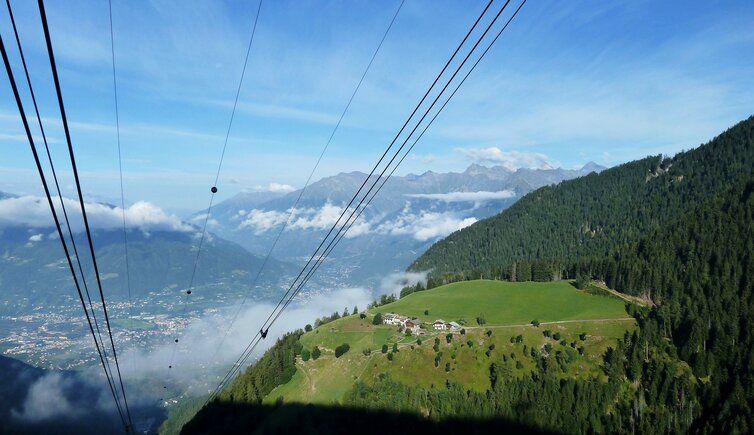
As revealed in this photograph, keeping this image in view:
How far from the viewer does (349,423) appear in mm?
87625

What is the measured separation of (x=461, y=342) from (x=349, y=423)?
119 feet

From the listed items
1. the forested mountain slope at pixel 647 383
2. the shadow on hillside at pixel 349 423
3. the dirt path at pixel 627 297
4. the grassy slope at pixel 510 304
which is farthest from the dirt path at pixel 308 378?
the dirt path at pixel 627 297

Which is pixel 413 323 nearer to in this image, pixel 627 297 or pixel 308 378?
pixel 308 378

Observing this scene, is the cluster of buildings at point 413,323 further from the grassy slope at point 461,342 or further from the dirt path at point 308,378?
the dirt path at point 308,378

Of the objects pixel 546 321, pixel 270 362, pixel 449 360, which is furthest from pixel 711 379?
pixel 270 362

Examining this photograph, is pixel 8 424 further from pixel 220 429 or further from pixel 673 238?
pixel 673 238

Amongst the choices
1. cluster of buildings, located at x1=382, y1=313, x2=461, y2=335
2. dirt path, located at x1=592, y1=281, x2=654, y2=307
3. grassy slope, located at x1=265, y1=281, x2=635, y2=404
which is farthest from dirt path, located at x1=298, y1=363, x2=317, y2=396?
dirt path, located at x1=592, y1=281, x2=654, y2=307

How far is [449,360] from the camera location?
338ft

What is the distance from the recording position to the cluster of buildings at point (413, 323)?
117938 millimetres

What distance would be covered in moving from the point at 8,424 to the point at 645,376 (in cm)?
22211

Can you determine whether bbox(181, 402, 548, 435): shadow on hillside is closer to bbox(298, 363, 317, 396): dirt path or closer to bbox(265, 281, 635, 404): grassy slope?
bbox(265, 281, 635, 404): grassy slope

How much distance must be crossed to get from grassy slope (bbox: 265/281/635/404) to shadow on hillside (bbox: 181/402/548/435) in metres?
4.48

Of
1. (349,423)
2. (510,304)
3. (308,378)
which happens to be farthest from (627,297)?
(308,378)

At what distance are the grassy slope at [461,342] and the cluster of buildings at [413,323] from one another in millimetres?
3799
